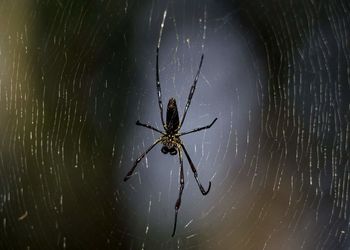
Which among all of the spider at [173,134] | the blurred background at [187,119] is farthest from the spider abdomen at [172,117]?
the blurred background at [187,119]

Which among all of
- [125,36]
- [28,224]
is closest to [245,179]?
[125,36]

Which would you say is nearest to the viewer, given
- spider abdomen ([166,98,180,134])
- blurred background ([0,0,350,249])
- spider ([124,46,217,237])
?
spider abdomen ([166,98,180,134])

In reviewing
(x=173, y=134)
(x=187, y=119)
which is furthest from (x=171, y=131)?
(x=187, y=119)

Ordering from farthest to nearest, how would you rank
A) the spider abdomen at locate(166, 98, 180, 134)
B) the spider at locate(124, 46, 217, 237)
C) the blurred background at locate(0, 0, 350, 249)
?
the blurred background at locate(0, 0, 350, 249) < the spider at locate(124, 46, 217, 237) < the spider abdomen at locate(166, 98, 180, 134)

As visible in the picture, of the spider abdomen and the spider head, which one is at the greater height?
the spider abdomen

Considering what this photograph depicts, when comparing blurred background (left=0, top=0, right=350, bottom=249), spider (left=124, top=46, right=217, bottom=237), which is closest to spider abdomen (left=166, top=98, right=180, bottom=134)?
spider (left=124, top=46, right=217, bottom=237)

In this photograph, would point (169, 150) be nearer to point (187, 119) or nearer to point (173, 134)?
point (173, 134)

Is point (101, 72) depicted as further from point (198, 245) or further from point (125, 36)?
point (198, 245)

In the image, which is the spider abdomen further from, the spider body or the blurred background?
the blurred background
